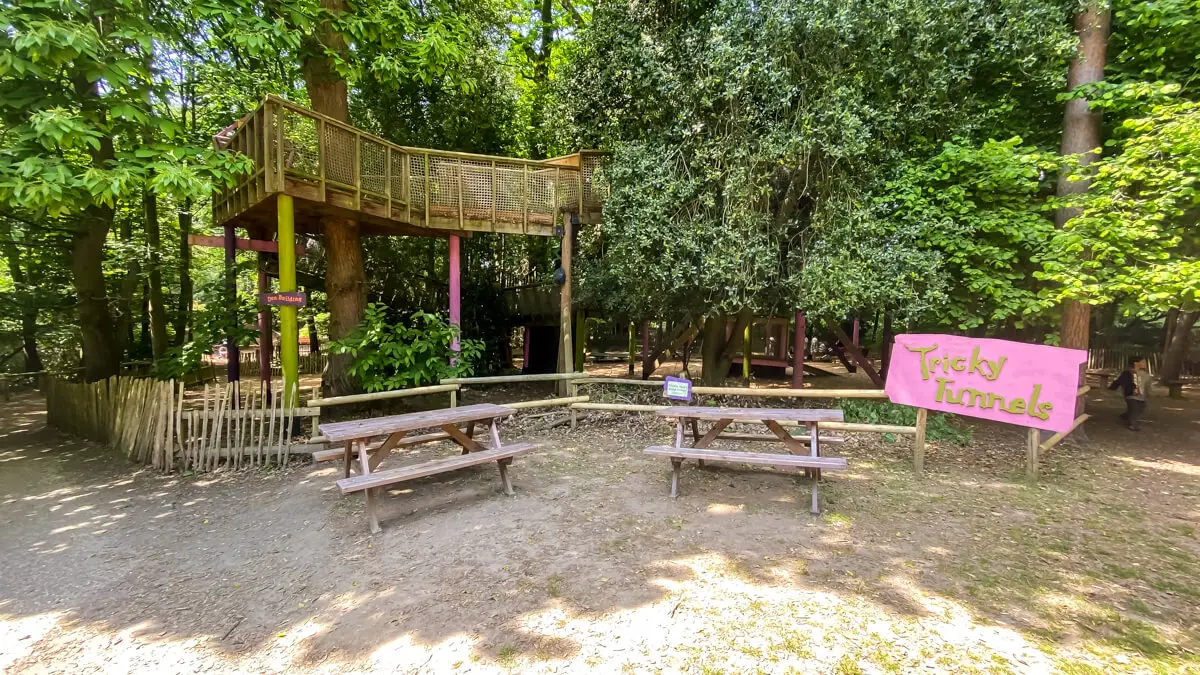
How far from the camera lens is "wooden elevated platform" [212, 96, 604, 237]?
22.2ft

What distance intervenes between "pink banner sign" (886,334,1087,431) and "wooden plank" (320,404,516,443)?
15.0 ft

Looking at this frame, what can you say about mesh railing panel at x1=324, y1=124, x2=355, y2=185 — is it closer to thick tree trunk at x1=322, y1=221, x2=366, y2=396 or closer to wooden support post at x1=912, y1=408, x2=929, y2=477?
thick tree trunk at x1=322, y1=221, x2=366, y2=396

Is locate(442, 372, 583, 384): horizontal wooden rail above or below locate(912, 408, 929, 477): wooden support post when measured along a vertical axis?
above

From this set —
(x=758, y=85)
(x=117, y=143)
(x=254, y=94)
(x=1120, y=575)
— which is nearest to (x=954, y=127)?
(x=758, y=85)

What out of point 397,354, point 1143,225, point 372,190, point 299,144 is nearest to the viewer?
point 1143,225

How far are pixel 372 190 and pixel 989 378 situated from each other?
837cm

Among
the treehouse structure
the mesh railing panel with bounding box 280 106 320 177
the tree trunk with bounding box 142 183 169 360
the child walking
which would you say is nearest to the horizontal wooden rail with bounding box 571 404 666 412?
the treehouse structure

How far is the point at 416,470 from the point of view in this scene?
4.54 metres

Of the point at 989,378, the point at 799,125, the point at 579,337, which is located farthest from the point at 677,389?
the point at 579,337

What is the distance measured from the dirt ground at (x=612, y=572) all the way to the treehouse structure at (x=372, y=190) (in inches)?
107

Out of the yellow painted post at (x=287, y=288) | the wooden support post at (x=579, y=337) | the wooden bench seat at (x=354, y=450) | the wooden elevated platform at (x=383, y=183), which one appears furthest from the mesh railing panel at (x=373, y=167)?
the wooden support post at (x=579, y=337)

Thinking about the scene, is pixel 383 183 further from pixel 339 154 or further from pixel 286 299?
pixel 286 299

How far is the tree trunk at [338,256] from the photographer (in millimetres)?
8680

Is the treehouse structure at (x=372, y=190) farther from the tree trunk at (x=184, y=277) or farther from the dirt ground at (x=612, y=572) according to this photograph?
the tree trunk at (x=184, y=277)
